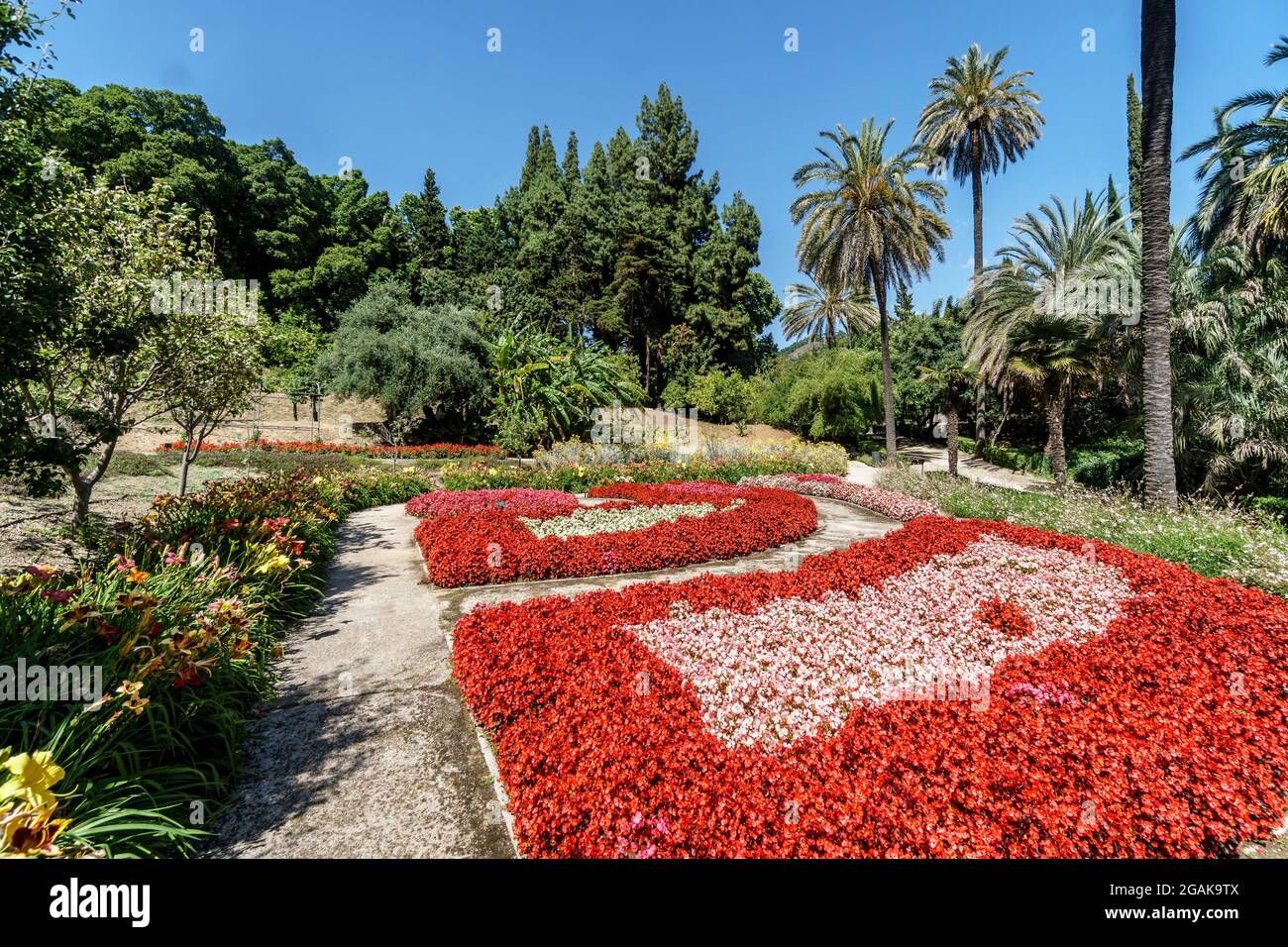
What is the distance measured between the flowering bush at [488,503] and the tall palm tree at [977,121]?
21.4 meters

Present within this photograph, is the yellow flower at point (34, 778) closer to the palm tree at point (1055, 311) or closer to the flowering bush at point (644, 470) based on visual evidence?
the flowering bush at point (644, 470)

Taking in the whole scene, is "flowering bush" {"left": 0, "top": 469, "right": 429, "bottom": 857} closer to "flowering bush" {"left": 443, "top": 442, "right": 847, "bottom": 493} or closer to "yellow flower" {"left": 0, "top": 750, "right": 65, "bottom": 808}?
"yellow flower" {"left": 0, "top": 750, "right": 65, "bottom": 808}

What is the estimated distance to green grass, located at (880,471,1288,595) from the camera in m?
6.48

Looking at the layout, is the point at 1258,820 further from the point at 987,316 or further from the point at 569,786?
the point at 987,316

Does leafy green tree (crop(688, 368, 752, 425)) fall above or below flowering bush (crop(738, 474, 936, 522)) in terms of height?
above

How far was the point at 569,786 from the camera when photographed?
2488mm

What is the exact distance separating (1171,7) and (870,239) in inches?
440

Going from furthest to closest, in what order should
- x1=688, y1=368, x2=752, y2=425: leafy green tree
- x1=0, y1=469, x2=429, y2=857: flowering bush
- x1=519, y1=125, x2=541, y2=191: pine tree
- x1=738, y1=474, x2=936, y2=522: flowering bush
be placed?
x1=519, y1=125, x2=541, y2=191: pine tree
x1=688, y1=368, x2=752, y2=425: leafy green tree
x1=738, y1=474, x2=936, y2=522: flowering bush
x1=0, y1=469, x2=429, y2=857: flowering bush

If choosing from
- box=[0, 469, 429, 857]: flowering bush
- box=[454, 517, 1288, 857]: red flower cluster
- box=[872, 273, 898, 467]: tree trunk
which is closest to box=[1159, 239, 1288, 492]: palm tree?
box=[872, 273, 898, 467]: tree trunk

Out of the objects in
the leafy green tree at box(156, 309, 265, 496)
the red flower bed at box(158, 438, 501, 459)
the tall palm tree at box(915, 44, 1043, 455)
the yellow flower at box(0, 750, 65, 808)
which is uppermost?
the tall palm tree at box(915, 44, 1043, 455)

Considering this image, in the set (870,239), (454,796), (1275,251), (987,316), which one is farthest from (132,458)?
(1275,251)

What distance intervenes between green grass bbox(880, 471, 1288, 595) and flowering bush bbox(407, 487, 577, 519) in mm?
9159

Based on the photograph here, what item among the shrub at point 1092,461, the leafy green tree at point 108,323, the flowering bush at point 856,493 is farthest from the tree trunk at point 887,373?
the leafy green tree at point 108,323

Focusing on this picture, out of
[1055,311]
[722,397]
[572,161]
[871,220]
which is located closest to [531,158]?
[572,161]
